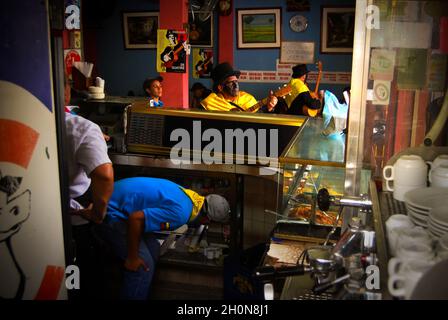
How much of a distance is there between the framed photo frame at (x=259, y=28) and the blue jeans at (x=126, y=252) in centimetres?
378

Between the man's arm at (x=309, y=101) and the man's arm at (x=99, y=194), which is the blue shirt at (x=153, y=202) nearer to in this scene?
the man's arm at (x=99, y=194)

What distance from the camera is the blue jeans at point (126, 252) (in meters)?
2.64

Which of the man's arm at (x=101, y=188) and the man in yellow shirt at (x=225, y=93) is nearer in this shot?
the man's arm at (x=101, y=188)

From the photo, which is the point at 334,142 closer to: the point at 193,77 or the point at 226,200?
the point at 226,200

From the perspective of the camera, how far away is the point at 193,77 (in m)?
6.29

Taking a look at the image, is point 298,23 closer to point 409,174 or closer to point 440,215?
point 409,174

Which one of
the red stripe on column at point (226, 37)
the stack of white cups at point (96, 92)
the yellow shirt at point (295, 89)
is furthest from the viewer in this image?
the red stripe on column at point (226, 37)

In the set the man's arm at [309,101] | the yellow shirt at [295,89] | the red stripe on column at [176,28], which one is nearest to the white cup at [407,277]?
the man's arm at [309,101]

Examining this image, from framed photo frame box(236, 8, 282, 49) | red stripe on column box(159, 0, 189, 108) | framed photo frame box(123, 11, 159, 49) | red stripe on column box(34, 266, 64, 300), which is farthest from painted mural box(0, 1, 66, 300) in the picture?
framed photo frame box(123, 11, 159, 49)

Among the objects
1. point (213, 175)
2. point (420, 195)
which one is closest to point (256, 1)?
point (213, 175)

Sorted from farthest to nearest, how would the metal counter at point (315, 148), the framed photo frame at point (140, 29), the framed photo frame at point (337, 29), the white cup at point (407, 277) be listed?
the framed photo frame at point (140, 29), the framed photo frame at point (337, 29), the metal counter at point (315, 148), the white cup at point (407, 277)

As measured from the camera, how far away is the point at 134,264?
8.93 feet

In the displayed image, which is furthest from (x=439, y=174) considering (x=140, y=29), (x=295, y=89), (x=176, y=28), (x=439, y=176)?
(x=140, y=29)
